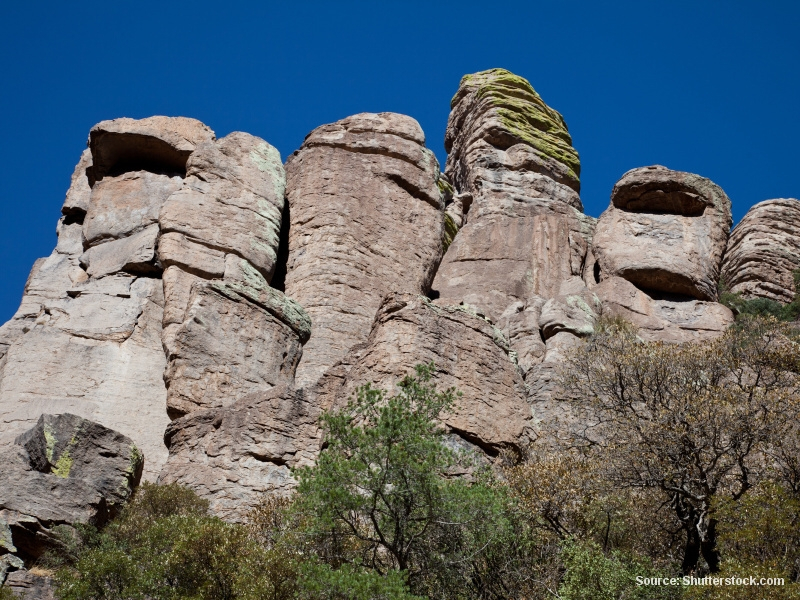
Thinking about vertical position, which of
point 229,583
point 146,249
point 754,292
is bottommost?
point 229,583

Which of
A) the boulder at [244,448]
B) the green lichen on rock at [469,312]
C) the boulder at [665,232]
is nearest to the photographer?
the boulder at [244,448]

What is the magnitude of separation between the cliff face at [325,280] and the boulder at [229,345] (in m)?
0.06

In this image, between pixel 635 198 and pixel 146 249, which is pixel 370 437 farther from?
pixel 635 198

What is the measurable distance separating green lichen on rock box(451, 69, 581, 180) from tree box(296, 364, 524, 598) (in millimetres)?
31795

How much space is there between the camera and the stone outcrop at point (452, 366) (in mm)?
27000

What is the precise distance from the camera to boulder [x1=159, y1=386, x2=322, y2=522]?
2595 cm

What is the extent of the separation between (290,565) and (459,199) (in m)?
30.9

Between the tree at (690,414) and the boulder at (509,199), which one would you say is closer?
the tree at (690,414)

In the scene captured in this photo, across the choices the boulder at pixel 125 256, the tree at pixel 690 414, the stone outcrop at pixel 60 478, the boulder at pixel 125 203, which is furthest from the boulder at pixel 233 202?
the tree at pixel 690 414

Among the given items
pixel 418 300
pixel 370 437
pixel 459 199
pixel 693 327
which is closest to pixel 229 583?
pixel 370 437

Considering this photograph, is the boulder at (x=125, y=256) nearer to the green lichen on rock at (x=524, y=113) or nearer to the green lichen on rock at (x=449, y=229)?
the green lichen on rock at (x=449, y=229)

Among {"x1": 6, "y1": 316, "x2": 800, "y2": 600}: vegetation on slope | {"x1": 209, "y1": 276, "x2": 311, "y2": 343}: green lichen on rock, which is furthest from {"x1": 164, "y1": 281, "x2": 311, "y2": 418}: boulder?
{"x1": 6, "y1": 316, "x2": 800, "y2": 600}: vegetation on slope

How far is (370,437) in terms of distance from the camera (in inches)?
813

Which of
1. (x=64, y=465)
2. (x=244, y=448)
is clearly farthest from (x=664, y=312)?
(x=64, y=465)
